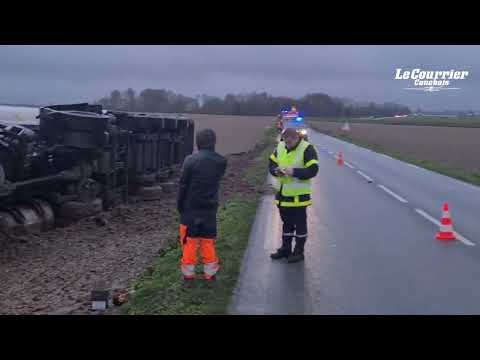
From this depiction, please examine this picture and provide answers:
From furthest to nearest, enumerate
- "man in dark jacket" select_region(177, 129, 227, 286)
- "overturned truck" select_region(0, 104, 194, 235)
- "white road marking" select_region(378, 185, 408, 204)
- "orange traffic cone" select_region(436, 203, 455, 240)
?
"white road marking" select_region(378, 185, 408, 204)
"overturned truck" select_region(0, 104, 194, 235)
"orange traffic cone" select_region(436, 203, 455, 240)
"man in dark jacket" select_region(177, 129, 227, 286)

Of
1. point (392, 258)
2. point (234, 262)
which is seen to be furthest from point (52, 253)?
point (392, 258)

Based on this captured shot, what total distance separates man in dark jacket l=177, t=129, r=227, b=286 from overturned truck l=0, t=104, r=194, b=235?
4.43 metres

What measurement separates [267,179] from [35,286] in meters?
11.6

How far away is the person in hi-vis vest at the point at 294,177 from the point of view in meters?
7.86

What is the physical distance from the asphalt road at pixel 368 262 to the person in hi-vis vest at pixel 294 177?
569mm

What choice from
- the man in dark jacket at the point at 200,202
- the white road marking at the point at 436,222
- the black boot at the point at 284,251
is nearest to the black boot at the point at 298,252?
the black boot at the point at 284,251

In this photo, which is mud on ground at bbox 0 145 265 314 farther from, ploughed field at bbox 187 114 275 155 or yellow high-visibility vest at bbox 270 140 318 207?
ploughed field at bbox 187 114 275 155

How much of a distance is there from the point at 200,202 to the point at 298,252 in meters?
2.00

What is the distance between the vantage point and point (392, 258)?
8.55m

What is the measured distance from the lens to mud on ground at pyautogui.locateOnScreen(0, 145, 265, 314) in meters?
7.28

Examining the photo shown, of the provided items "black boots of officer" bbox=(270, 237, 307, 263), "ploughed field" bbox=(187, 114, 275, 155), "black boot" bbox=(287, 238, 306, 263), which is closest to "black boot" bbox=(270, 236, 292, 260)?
"black boots of officer" bbox=(270, 237, 307, 263)

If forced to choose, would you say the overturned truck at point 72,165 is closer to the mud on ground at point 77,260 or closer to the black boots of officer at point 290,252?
the mud on ground at point 77,260

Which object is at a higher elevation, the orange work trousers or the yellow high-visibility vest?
the yellow high-visibility vest

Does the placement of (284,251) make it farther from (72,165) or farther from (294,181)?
(72,165)
